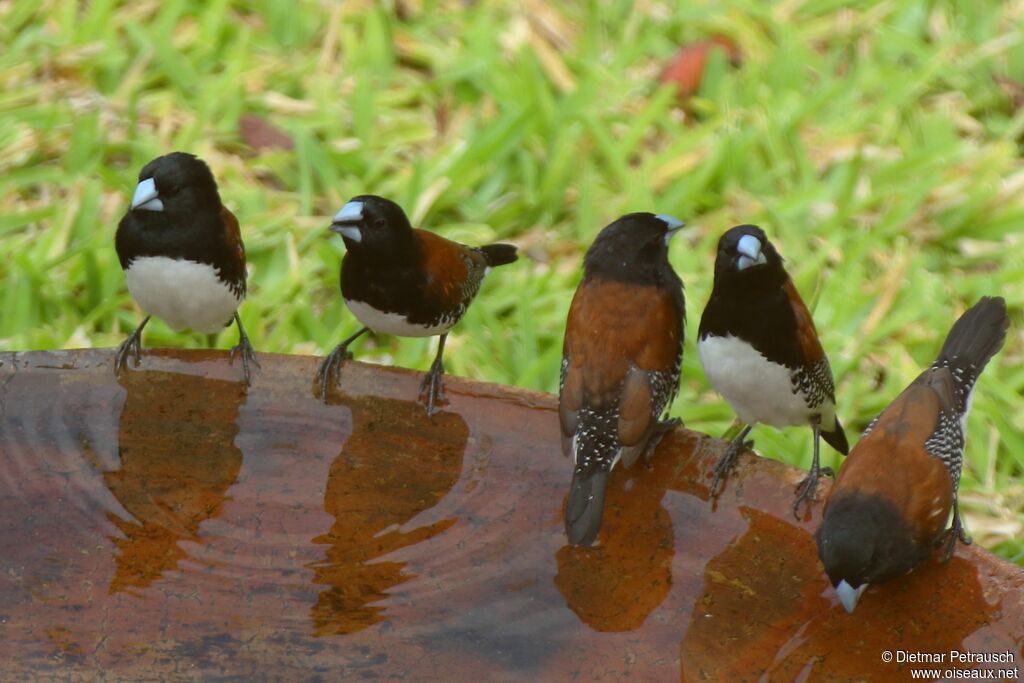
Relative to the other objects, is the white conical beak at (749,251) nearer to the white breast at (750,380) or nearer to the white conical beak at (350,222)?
the white breast at (750,380)

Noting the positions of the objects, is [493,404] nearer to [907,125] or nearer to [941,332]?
[941,332]

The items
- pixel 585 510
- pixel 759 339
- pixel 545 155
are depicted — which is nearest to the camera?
pixel 585 510

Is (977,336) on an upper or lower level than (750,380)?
upper

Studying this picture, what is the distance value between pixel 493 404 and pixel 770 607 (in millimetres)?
915

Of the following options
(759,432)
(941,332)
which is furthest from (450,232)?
(941,332)

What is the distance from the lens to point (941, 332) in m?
5.52

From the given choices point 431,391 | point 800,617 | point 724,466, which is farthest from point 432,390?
point 800,617

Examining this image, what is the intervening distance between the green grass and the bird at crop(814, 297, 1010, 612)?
1.16 m

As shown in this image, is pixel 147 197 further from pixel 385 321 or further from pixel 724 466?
pixel 724 466

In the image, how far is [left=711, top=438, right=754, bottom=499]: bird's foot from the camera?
11.0 ft

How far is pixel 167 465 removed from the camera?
3635 mm

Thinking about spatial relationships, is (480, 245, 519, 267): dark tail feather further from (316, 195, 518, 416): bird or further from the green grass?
the green grass

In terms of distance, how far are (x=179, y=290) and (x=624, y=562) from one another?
171 cm

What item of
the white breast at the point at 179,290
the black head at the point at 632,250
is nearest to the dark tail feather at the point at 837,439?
the black head at the point at 632,250
